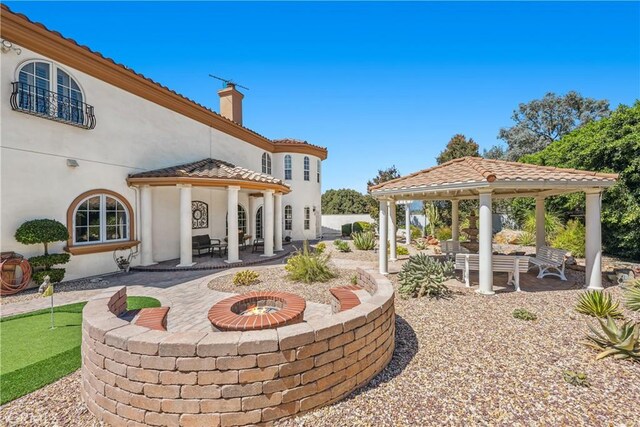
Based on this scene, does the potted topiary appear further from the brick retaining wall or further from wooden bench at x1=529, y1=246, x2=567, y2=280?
wooden bench at x1=529, y1=246, x2=567, y2=280

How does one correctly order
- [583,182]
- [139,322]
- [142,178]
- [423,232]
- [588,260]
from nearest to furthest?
[139,322], [583,182], [588,260], [142,178], [423,232]

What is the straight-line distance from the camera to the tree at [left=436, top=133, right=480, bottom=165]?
2366 cm

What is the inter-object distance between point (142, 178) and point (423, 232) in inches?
773

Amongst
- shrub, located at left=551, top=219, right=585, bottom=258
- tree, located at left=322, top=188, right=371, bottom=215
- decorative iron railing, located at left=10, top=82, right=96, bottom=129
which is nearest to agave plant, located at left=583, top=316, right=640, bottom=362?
shrub, located at left=551, top=219, right=585, bottom=258

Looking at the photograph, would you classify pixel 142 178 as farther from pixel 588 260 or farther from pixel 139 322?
pixel 588 260

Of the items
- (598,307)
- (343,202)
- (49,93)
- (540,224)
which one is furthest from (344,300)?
(343,202)

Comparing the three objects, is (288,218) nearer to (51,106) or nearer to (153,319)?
(51,106)

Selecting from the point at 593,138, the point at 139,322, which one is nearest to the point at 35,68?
the point at 139,322

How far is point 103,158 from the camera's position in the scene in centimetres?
975

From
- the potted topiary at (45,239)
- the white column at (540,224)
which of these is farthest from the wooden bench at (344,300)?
the white column at (540,224)

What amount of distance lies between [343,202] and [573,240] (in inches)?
1557

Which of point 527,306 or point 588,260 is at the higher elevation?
point 588,260

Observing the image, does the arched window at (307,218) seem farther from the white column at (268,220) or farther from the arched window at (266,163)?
the white column at (268,220)

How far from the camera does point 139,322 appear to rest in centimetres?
410
